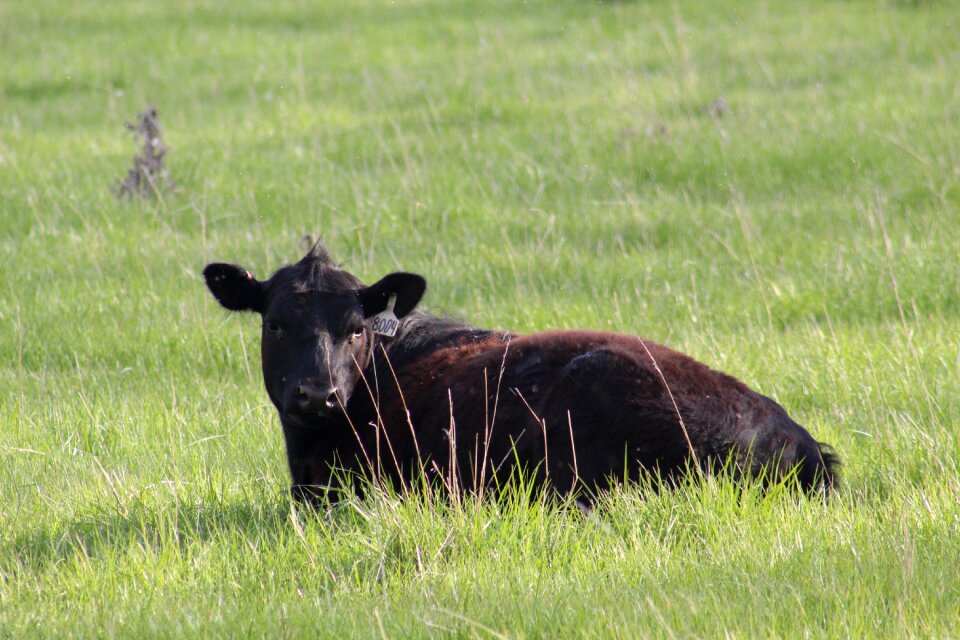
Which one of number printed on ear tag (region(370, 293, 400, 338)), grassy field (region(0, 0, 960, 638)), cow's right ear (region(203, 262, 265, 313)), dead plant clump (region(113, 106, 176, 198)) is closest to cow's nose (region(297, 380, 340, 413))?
grassy field (region(0, 0, 960, 638))

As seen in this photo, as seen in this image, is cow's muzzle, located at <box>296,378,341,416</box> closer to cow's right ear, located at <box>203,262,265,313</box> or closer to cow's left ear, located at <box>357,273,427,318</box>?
cow's left ear, located at <box>357,273,427,318</box>

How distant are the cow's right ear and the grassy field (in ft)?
2.46

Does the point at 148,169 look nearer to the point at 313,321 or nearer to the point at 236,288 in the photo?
the point at 236,288

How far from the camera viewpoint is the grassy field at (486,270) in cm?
391

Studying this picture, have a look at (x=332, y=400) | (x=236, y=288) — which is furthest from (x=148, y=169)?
(x=332, y=400)

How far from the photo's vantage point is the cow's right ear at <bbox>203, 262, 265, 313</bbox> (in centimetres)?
564

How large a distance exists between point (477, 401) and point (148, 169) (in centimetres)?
621

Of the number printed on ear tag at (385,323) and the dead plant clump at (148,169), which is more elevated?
the dead plant clump at (148,169)

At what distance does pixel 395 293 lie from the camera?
566cm

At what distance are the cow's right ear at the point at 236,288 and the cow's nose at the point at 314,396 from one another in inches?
32.0

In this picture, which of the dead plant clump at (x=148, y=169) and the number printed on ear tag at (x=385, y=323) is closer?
the number printed on ear tag at (x=385, y=323)

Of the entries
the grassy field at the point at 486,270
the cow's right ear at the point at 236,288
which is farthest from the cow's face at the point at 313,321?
the grassy field at the point at 486,270

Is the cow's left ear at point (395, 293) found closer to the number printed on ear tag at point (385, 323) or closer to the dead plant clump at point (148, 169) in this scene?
the number printed on ear tag at point (385, 323)

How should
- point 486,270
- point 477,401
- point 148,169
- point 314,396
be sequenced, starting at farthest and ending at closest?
point 148,169 < point 486,270 < point 477,401 < point 314,396
